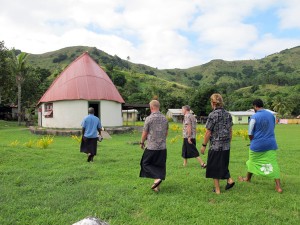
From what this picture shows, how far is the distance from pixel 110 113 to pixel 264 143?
19.0 meters

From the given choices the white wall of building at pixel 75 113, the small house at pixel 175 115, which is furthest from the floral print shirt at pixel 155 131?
the small house at pixel 175 115

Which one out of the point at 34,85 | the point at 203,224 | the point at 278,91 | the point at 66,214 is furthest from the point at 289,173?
the point at 278,91

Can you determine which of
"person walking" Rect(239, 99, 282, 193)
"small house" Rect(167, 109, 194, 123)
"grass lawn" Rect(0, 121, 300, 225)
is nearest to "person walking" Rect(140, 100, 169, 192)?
"grass lawn" Rect(0, 121, 300, 225)

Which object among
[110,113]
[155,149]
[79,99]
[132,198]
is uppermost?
[79,99]

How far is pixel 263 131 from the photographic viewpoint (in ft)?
18.5

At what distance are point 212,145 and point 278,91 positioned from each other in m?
90.3

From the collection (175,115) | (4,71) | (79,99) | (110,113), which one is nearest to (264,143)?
(79,99)

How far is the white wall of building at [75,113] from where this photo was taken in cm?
2297

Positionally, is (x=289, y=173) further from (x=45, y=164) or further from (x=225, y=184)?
(x=45, y=164)

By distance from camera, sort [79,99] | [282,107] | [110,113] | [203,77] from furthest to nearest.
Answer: [203,77] < [282,107] < [110,113] < [79,99]

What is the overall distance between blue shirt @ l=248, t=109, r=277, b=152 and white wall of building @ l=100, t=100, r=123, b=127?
18394 mm

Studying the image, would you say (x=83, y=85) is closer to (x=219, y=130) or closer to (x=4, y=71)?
(x=4, y=71)

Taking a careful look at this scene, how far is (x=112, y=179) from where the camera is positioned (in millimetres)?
6594

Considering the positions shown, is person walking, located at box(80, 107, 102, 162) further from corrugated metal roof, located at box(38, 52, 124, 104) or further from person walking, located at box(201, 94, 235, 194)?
corrugated metal roof, located at box(38, 52, 124, 104)
